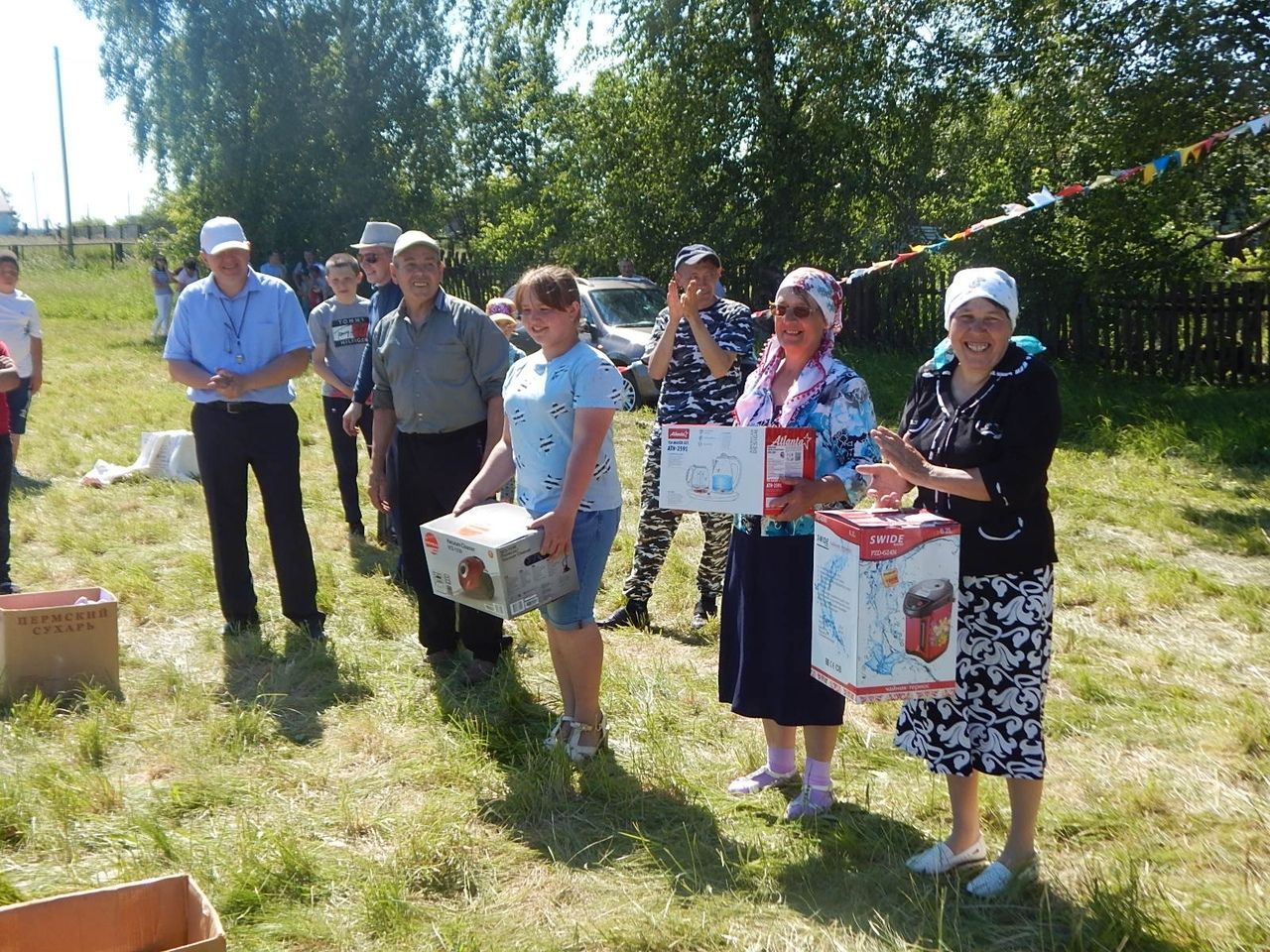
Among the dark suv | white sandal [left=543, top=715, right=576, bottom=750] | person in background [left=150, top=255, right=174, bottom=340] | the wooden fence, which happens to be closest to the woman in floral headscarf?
white sandal [left=543, top=715, right=576, bottom=750]

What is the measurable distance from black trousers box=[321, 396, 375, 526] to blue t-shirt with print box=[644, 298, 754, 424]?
2.73 m

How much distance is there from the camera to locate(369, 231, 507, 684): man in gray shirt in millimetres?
4938

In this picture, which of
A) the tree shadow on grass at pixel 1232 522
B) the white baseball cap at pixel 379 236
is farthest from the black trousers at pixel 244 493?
the tree shadow on grass at pixel 1232 522

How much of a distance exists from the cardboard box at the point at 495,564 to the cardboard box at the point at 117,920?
4.32 ft

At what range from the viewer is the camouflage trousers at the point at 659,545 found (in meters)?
5.75

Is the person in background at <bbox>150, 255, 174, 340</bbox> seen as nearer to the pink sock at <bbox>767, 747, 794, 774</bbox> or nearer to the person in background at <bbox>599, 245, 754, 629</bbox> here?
the person in background at <bbox>599, 245, 754, 629</bbox>

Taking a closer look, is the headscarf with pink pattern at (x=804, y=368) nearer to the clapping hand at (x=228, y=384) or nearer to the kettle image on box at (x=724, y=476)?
the kettle image on box at (x=724, y=476)

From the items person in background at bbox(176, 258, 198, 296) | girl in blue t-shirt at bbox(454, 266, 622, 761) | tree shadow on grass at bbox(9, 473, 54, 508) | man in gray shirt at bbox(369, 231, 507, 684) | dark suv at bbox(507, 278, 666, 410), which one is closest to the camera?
girl in blue t-shirt at bbox(454, 266, 622, 761)

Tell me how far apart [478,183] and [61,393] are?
1620 cm

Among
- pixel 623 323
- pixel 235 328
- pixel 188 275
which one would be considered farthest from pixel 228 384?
pixel 188 275

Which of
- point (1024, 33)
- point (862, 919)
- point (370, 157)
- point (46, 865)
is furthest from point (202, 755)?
point (370, 157)

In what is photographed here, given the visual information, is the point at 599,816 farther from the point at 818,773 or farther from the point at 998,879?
the point at 998,879

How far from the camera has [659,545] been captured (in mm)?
5836

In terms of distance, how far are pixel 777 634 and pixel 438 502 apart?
1951 mm
